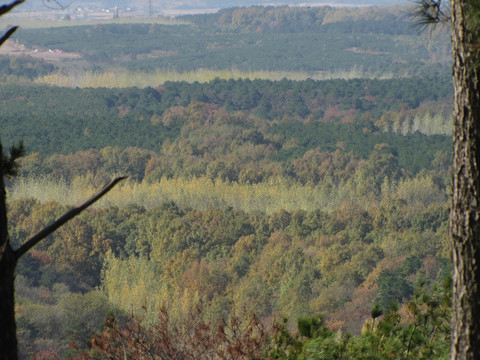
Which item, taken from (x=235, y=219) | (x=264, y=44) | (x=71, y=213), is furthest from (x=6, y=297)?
(x=264, y=44)

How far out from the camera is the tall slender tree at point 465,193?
430 cm

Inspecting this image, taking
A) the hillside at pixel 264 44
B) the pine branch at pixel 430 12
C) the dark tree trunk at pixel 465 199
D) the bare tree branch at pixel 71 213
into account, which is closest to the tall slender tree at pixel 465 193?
the dark tree trunk at pixel 465 199

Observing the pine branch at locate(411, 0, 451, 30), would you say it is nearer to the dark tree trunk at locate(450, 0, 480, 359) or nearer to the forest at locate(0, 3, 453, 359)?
the dark tree trunk at locate(450, 0, 480, 359)

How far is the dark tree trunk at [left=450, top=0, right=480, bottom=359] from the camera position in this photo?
4.30 m

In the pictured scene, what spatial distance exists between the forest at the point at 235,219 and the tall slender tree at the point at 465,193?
1.45 meters

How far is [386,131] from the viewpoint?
168ft

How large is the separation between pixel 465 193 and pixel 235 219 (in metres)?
26.5

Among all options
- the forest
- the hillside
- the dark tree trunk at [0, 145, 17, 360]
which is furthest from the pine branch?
the hillside

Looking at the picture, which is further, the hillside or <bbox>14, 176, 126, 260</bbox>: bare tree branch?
the hillside

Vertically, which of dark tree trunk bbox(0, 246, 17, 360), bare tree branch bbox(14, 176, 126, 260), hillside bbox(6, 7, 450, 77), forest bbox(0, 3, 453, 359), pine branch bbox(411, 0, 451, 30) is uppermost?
pine branch bbox(411, 0, 451, 30)

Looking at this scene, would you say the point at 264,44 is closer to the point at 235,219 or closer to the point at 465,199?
the point at 235,219

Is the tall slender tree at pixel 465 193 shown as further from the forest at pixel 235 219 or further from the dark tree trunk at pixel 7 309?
the dark tree trunk at pixel 7 309

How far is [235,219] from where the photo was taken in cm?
3069

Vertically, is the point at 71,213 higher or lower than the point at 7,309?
higher
